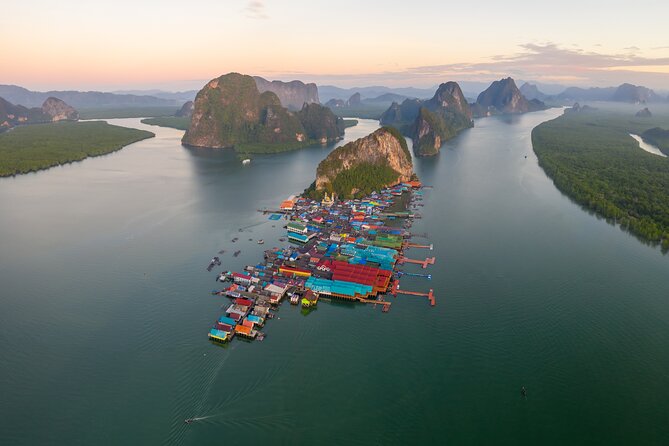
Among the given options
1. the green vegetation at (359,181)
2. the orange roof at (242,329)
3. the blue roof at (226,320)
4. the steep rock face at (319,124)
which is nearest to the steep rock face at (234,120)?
the steep rock face at (319,124)

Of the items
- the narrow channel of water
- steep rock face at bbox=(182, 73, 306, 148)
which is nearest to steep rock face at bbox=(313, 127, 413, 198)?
steep rock face at bbox=(182, 73, 306, 148)

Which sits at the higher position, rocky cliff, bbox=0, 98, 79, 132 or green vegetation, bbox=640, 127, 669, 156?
rocky cliff, bbox=0, 98, 79, 132

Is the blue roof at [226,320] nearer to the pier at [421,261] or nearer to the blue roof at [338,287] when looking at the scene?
the blue roof at [338,287]

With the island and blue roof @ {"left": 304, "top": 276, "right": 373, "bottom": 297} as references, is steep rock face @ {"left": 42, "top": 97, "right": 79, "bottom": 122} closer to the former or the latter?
the island

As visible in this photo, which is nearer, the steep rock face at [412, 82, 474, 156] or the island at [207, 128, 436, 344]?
the island at [207, 128, 436, 344]

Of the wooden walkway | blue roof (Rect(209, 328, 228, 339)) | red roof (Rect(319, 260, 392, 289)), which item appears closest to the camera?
blue roof (Rect(209, 328, 228, 339))

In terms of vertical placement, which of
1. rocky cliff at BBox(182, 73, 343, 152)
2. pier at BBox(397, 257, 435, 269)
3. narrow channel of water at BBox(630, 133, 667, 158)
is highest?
rocky cliff at BBox(182, 73, 343, 152)

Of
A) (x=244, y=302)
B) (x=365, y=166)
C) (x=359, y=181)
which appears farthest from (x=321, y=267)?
(x=365, y=166)
